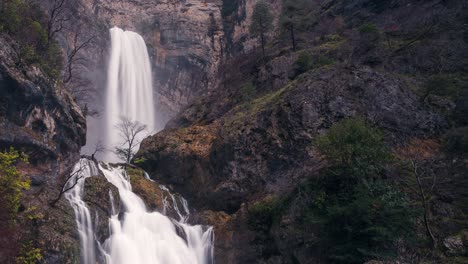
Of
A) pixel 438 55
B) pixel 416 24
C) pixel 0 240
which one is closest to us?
pixel 0 240

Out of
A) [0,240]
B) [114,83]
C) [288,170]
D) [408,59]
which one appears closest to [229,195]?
[288,170]

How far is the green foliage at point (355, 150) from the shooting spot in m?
21.5

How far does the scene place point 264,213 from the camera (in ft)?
85.6

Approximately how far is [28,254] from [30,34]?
18.7m

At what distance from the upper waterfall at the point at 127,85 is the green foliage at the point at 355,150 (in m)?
37.6

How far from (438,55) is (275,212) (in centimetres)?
2138

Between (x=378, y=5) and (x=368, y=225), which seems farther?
(x=378, y=5)

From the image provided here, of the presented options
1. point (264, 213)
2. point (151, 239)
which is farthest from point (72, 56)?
point (264, 213)

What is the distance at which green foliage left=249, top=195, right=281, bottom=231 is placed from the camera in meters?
25.6

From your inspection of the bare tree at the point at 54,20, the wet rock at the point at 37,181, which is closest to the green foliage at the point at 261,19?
the bare tree at the point at 54,20

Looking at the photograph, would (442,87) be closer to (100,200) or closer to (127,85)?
(100,200)

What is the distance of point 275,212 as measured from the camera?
25.5 m

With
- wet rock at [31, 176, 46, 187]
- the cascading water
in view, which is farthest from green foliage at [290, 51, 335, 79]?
wet rock at [31, 176, 46, 187]

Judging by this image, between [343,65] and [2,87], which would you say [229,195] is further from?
→ [2,87]
